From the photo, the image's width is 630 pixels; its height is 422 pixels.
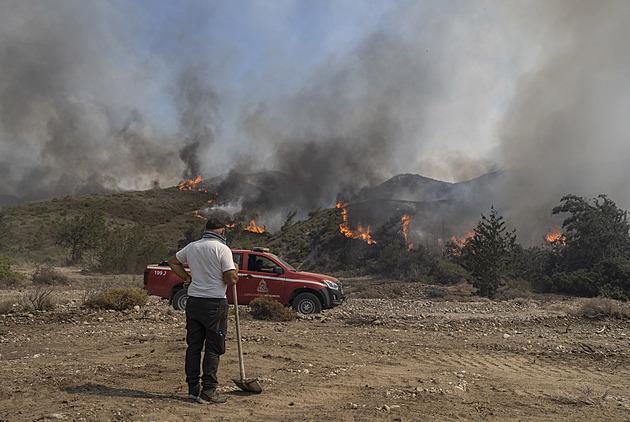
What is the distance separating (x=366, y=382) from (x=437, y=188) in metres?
47.3

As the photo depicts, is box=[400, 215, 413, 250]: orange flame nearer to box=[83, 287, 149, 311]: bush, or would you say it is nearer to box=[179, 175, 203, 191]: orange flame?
box=[83, 287, 149, 311]: bush

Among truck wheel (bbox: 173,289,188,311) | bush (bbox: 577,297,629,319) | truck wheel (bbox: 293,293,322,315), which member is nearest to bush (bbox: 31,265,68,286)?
truck wheel (bbox: 173,289,188,311)

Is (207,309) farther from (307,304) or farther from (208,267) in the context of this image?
(307,304)

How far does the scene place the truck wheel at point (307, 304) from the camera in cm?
1166

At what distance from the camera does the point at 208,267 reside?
4699mm

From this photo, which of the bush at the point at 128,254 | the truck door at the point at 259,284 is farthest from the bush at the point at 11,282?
the truck door at the point at 259,284

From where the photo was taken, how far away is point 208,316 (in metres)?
4.62

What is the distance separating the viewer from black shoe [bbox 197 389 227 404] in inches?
175

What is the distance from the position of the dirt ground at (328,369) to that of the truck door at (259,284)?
0.56m

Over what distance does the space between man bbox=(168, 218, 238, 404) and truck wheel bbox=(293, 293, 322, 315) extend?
7.02m

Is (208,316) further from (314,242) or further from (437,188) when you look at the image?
(437,188)

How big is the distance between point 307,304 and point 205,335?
717 cm

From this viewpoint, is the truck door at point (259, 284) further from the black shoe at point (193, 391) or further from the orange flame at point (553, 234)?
the orange flame at point (553, 234)

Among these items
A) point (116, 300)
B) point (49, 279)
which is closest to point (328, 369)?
point (116, 300)
